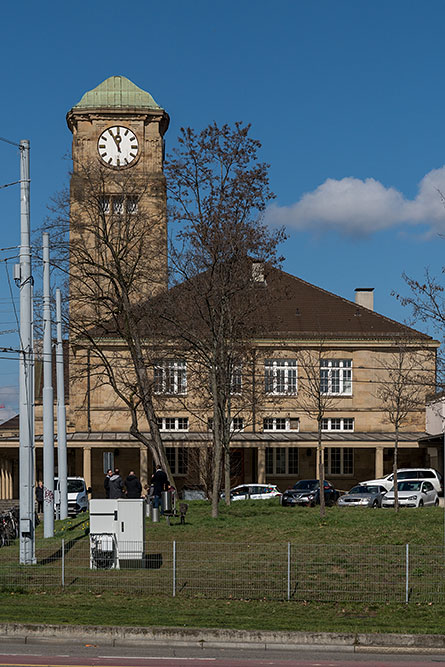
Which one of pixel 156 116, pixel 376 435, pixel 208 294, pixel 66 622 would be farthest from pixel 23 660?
pixel 156 116

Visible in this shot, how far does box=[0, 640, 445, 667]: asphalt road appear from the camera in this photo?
15781 mm

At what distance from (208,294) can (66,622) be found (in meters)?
16.3

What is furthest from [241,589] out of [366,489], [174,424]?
[174,424]

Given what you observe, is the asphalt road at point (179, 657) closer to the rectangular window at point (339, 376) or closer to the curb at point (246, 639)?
the curb at point (246, 639)

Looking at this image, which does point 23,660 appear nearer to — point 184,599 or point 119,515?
point 184,599

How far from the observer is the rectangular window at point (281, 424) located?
207 feet

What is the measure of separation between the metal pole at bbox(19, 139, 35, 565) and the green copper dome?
4806cm

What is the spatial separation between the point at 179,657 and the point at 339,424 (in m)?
48.2

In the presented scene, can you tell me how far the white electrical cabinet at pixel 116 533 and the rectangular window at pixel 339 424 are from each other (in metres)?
41.0

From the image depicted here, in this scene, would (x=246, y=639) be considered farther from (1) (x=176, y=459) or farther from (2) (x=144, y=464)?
(1) (x=176, y=459)

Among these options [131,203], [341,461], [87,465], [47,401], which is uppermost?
[131,203]

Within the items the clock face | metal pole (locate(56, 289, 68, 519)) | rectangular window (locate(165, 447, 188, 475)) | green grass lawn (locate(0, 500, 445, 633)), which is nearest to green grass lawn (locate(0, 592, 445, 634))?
green grass lawn (locate(0, 500, 445, 633))

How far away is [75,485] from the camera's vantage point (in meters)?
49.1

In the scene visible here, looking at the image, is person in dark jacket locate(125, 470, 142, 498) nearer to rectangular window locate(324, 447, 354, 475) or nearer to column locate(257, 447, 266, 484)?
column locate(257, 447, 266, 484)
